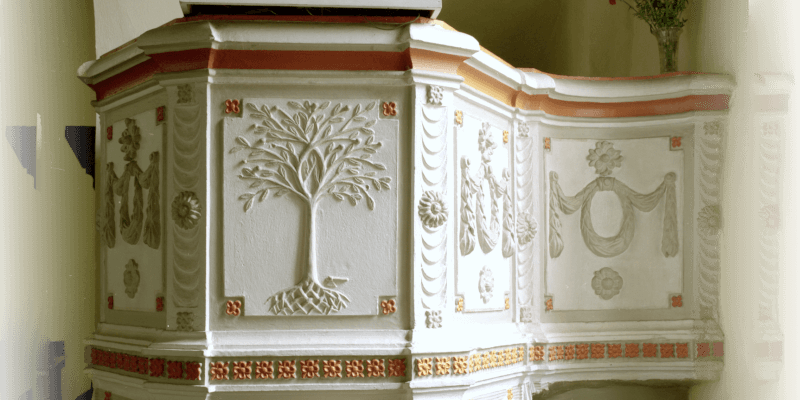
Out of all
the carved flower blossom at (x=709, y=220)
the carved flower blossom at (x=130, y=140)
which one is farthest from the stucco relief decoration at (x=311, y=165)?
the carved flower blossom at (x=709, y=220)

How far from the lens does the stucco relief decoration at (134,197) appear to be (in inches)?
176

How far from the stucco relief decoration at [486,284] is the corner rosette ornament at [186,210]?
5.73ft

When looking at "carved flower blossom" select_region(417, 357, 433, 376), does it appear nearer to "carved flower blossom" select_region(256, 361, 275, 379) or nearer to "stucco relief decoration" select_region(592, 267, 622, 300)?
"carved flower blossom" select_region(256, 361, 275, 379)

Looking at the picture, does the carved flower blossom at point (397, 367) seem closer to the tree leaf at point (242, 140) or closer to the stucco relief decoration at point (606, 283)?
the tree leaf at point (242, 140)

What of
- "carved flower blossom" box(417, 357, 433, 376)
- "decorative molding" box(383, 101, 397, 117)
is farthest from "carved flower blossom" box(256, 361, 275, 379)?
"decorative molding" box(383, 101, 397, 117)

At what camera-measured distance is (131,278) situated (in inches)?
185

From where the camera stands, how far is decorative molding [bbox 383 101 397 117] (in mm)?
4277

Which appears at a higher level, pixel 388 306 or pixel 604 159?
pixel 604 159

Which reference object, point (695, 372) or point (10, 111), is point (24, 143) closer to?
point (10, 111)

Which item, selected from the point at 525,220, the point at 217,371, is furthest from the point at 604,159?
the point at 217,371

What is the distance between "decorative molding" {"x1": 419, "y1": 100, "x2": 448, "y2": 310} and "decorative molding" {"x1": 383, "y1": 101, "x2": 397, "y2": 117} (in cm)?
15

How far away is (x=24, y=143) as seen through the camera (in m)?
5.48

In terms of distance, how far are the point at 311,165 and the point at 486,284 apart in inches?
53.8

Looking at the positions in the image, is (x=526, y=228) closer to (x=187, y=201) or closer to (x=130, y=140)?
(x=187, y=201)
